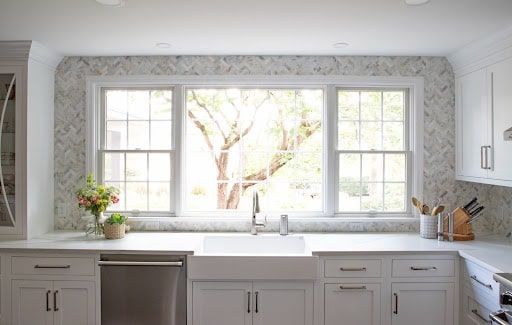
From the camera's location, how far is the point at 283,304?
2.75m

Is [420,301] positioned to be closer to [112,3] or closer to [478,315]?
[478,315]

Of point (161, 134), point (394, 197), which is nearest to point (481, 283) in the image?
point (394, 197)

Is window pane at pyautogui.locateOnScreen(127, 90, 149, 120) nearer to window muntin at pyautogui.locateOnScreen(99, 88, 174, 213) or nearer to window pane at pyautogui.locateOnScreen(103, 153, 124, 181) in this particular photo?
window muntin at pyautogui.locateOnScreen(99, 88, 174, 213)

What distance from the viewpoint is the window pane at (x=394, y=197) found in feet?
11.7

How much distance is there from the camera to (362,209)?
3568 millimetres

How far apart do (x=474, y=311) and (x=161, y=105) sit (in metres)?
2.92

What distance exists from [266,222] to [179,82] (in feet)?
4.75

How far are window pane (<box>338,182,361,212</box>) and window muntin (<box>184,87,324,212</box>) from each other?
0.60ft

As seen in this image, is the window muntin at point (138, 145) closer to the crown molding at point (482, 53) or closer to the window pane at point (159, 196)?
the window pane at point (159, 196)

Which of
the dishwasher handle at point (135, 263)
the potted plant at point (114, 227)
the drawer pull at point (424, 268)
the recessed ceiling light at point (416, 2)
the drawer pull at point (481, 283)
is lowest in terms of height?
the drawer pull at point (481, 283)

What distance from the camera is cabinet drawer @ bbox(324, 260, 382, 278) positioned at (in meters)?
2.78

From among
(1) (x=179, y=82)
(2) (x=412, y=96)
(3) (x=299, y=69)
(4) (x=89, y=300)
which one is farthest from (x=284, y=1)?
(4) (x=89, y=300)

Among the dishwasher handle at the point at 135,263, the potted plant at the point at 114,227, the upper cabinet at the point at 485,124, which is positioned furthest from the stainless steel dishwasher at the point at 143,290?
the upper cabinet at the point at 485,124

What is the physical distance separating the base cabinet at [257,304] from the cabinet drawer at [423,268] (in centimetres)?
64
